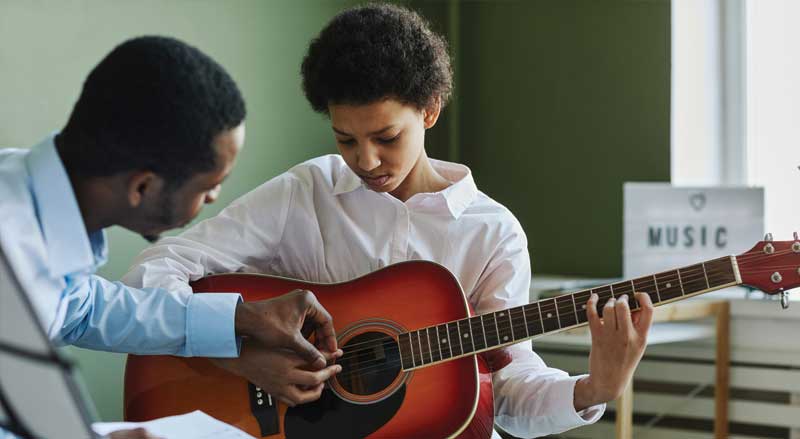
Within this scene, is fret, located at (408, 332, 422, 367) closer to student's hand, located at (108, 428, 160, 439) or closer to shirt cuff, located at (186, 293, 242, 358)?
shirt cuff, located at (186, 293, 242, 358)

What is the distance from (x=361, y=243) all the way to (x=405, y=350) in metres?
0.24

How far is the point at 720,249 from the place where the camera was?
8.16ft

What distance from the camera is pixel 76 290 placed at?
1.21 meters

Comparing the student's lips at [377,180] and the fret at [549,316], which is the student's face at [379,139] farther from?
the fret at [549,316]

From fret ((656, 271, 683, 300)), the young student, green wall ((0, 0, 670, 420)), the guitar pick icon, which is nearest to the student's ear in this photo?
the young student

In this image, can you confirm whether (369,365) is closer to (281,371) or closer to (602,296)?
(281,371)

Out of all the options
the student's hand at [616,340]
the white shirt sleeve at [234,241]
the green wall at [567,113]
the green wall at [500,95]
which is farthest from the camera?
the green wall at [567,113]

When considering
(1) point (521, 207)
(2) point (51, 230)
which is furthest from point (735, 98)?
(2) point (51, 230)

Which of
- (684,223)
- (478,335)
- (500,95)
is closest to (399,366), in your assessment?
(478,335)

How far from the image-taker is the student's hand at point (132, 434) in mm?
1056

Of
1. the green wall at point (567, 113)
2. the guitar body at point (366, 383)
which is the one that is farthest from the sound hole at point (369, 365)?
the green wall at point (567, 113)

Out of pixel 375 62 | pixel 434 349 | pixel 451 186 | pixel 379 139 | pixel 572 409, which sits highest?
pixel 375 62

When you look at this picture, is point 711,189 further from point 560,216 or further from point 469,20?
point 469,20

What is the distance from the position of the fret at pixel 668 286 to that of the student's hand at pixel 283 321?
20.7 inches
